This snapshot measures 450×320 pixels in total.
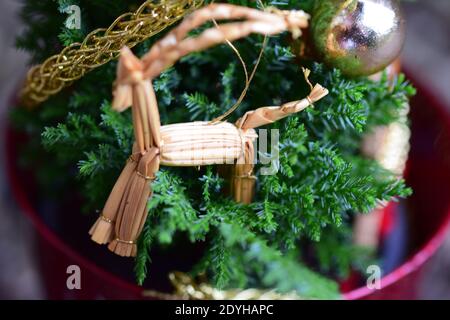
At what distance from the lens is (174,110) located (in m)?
0.51

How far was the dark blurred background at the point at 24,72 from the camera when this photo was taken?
839mm

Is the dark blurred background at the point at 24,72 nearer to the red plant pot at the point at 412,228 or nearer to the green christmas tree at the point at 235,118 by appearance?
the red plant pot at the point at 412,228

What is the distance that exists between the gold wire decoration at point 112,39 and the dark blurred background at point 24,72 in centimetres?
29

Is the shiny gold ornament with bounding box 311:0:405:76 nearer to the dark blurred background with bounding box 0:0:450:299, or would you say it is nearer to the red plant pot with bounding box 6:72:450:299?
the red plant pot with bounding box 6:72:450:299

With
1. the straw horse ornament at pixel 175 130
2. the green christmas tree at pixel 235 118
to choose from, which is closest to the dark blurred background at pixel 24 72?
the green christmas tree at pixel 235 118

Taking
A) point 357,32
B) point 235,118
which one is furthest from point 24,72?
point 357,32

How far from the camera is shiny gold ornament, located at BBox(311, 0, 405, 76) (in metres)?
0.44

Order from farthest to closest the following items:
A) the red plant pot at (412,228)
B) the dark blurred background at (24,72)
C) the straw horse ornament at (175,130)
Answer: the dark blurred background at (24,72)
the red plant pot at (412,228)
the straw horse ornament at (175,130)

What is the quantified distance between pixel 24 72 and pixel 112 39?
423mm

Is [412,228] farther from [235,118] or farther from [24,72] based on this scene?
[24,72]

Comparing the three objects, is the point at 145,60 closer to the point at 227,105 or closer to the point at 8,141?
the point at 227,105

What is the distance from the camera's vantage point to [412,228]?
0.73 metres

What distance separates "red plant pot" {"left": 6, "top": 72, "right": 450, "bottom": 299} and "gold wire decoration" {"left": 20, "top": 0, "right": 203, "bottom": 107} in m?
0.18
